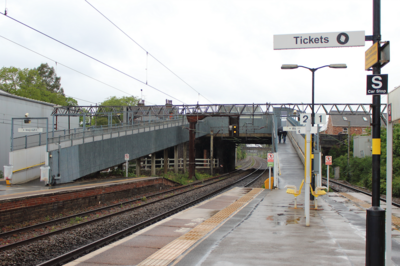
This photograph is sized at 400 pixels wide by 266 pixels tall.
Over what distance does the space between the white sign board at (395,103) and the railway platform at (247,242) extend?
101 inches

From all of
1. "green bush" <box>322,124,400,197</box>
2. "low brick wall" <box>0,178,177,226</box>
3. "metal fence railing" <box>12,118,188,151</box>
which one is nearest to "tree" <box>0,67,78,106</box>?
"metal fence railing" <box>12,118,188,151</box>

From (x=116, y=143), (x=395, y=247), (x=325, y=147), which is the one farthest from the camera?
(x=325, y=147)

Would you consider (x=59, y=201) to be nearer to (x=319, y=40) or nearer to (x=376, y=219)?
(x=319, y=40)

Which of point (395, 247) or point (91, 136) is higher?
point (91, 136)

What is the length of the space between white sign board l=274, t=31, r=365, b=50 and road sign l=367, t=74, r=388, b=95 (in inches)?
42.8

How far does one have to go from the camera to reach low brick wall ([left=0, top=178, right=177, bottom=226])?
456 inches

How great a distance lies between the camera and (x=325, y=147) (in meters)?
51.5

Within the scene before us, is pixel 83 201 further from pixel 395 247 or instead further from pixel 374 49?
pixel 374 49

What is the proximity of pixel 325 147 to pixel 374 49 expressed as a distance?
48.5 meters

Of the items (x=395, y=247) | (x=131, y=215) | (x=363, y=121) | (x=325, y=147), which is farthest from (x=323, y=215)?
(x=363, y=121)

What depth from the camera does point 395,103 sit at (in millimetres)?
5711

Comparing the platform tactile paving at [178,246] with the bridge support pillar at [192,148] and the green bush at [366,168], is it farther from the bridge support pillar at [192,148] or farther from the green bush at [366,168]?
the bridge support pillar at [192,148]

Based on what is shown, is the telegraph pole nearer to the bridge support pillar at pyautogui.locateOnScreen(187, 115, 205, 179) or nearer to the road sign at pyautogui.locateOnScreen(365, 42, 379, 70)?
the road sign at pyautogui.locateOnScreen(365, 42, 379, 70)

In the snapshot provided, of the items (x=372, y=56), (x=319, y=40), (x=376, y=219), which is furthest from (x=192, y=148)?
(x=376, y=219)
